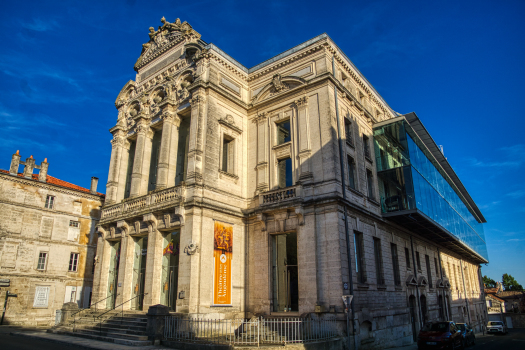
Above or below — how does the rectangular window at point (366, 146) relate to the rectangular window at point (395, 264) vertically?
above

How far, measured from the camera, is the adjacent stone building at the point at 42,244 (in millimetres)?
27391

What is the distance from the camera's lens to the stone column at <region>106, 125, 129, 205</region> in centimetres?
2595

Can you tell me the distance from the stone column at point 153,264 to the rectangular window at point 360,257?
37.0 feet

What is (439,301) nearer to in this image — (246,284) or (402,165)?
(402,165)

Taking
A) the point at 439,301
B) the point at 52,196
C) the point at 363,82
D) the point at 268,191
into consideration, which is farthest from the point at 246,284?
the point at 52,196

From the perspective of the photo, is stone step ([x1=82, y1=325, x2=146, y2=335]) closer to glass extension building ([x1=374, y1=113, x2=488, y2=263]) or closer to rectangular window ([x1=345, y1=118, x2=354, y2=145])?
rectangular window ([x1=345, y1=118, x2=354, y2=145])

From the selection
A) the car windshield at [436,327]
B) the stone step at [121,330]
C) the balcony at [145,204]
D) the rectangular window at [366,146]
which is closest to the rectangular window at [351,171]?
the rectangular window at [366,146]

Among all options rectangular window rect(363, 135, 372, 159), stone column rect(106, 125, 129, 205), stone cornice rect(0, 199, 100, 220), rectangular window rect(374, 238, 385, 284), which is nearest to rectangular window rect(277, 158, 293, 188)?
rectangular window rect(363, 135, 372, 159)

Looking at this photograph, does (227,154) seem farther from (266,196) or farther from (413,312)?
(413,312)

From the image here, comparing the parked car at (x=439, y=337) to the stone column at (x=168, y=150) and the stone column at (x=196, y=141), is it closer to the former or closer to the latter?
the stone column at (x=196, y=141)

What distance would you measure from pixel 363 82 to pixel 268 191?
1211cm

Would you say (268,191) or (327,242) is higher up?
(268,191)

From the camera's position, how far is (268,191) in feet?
68.8

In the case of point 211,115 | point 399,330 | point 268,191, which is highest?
point 211,115
